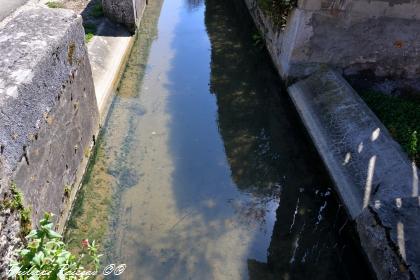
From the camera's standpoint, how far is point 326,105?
5.59m

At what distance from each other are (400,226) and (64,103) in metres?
3.40

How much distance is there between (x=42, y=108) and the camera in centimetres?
333

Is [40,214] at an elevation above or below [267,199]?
above

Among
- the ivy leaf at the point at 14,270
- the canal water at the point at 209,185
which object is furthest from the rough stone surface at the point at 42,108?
the canal water at the point at 209,185

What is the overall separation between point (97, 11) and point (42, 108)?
17.5 feet

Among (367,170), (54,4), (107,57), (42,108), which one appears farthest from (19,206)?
(54,4)

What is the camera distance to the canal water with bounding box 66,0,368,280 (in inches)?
160

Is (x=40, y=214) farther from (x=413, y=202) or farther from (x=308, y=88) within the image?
(x=308, y=88)

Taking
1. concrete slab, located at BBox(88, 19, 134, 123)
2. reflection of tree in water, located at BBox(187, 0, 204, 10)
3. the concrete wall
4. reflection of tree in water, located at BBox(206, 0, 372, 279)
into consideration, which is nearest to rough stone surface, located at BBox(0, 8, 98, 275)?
concrete slab, located at BBox(88, 19, 134, 123)

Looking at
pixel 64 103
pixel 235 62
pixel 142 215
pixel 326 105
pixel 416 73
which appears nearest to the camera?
pixel 64 103

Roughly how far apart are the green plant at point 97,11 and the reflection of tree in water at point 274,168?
8.01 feet

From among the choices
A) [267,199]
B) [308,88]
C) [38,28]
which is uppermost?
[38,28]

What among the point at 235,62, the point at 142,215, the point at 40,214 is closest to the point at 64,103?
the point at 40,214

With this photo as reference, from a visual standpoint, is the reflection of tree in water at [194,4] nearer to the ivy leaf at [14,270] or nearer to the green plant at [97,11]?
the green plant at [97,11]
